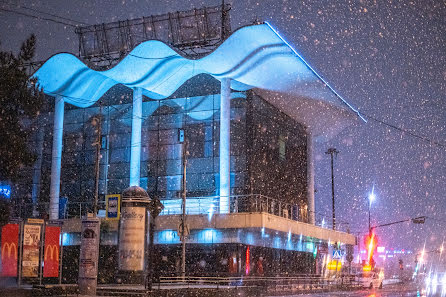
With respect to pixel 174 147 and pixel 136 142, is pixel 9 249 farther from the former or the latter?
pixel 174 147

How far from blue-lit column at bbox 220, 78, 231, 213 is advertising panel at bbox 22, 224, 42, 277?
1981 cm

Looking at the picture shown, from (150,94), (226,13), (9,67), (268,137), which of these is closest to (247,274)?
(268,137)

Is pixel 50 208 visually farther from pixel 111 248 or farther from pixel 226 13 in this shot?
pixel 226 13

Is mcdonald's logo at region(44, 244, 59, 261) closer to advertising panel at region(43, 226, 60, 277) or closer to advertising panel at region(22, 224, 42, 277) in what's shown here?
advertising panel at region(43, 226, 60, 277)

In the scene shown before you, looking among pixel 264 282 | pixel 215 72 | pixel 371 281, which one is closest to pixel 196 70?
pixel 215 72

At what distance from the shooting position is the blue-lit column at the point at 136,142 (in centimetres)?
4697

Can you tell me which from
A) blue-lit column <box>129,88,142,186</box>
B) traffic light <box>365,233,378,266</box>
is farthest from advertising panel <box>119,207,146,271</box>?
traffic light <box>365,233,378,266</box>

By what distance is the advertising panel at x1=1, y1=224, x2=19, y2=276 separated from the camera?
24.1 metres

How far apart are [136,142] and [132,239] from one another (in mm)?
18573

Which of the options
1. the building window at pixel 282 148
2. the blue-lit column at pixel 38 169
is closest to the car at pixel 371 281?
the building window at pixel 282 148

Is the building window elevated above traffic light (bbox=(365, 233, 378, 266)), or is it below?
above

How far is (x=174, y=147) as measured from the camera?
158 ft

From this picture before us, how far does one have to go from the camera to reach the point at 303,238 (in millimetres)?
52969

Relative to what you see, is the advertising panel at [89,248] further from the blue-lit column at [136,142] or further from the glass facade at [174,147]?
the blue-lit column at [136,142]
